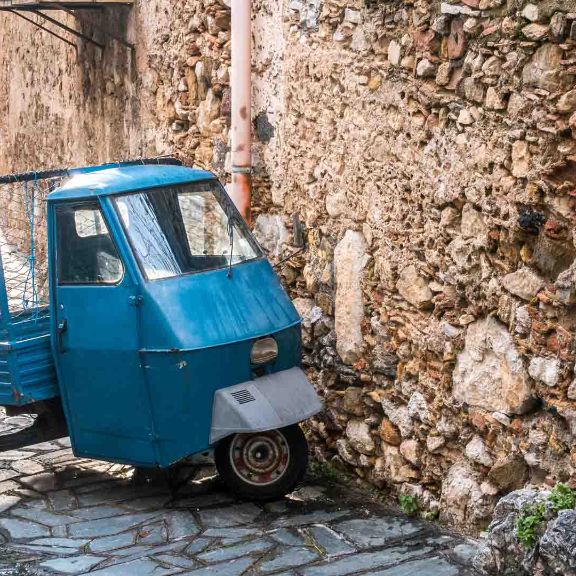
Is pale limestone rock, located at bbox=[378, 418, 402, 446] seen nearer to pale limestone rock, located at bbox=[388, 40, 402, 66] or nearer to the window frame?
the window frame

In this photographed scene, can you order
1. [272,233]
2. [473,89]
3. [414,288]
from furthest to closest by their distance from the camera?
[272,233]
[414,288]
[473,89]

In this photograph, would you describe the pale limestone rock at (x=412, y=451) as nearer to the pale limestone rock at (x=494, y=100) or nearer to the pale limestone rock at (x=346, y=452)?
the pale limestone rock at (x=346, y=452)

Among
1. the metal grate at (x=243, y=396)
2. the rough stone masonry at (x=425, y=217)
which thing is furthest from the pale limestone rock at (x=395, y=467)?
the metal grate at (x=243, y=396)

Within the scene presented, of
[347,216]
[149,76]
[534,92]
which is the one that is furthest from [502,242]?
[149,76]

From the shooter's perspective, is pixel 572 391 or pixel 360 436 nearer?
pixel 572 391

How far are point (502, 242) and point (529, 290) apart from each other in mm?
292

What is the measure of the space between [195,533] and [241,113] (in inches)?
118

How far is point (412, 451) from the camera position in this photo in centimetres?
609

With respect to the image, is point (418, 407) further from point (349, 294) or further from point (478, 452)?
point (349, 294)

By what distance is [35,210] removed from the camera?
6723 mm

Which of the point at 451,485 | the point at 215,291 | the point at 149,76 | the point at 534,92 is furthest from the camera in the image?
the point at 149,76

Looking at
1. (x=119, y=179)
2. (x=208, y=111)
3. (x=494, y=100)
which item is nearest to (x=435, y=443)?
(x=494, y=100)

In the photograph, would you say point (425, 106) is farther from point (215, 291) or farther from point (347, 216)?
point (215, 291)

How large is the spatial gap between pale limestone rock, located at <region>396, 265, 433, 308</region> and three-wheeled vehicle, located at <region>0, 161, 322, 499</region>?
706mm
